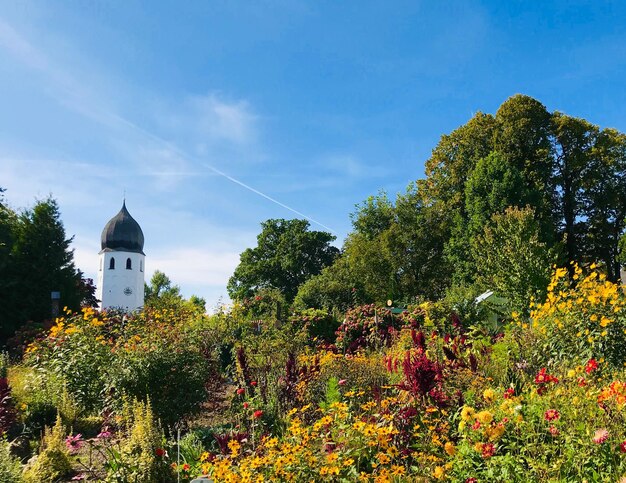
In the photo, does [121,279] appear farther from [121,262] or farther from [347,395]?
[347,395]

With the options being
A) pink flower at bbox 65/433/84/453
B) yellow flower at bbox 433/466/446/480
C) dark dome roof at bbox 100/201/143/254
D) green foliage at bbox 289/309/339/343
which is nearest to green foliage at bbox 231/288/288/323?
green foliage at bbox 289/309/339/343

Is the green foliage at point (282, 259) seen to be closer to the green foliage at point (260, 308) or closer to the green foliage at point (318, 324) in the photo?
the green foliage at point (260, 308)

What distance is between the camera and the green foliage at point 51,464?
4.10 m

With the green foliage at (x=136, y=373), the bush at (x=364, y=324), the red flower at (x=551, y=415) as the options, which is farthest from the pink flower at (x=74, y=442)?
the bush at (x=364, y=324)

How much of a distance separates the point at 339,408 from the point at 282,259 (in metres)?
29.5

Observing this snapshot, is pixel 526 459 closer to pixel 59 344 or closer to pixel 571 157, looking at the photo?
pixel 59 344

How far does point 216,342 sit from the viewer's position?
29.9 ft

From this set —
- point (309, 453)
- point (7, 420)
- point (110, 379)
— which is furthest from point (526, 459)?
point (7, 420)

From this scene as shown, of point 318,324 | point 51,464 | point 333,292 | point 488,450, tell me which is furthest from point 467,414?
point 333,292

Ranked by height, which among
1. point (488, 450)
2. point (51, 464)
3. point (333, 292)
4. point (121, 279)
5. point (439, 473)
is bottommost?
point (51, 464)

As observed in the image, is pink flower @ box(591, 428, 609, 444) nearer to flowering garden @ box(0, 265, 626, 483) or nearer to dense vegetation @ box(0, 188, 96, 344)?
flowering garden @ box(0, 265, 626, 483)

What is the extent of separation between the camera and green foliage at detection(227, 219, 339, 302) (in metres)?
33.3

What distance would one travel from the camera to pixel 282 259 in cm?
3334

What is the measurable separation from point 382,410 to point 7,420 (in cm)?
416
